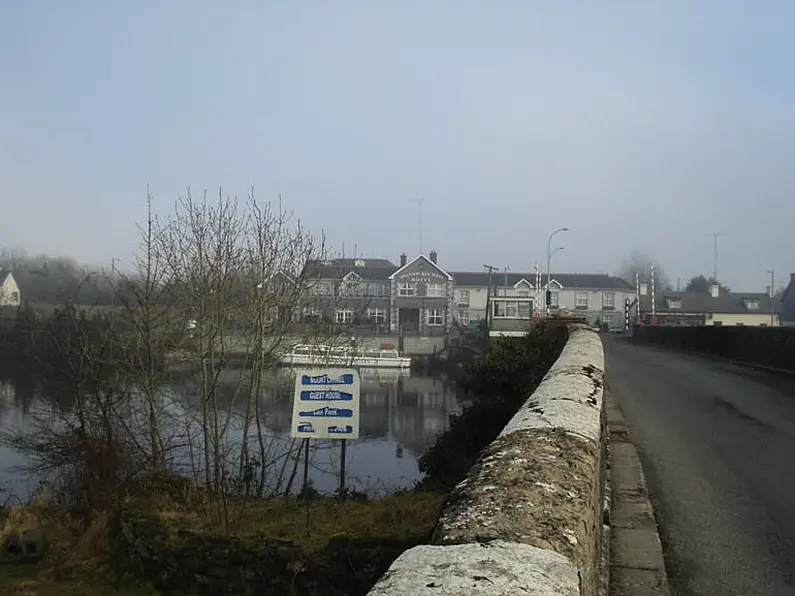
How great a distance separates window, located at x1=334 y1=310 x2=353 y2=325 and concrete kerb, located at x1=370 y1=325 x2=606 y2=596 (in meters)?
16.8

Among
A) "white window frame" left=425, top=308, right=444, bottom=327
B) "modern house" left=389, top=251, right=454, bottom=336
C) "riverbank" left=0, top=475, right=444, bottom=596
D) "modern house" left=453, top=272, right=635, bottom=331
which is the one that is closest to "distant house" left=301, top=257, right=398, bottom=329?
"riverbank" left=0, top=475, right=444, bottom=596

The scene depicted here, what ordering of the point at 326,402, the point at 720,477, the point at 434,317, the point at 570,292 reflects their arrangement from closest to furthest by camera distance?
the point at 720,477, the point at 326,402, the point at 434,317, the point at 570,292

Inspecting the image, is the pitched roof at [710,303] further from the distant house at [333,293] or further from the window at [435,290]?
the distant house at [333,293]

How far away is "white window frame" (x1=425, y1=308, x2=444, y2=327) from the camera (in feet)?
182

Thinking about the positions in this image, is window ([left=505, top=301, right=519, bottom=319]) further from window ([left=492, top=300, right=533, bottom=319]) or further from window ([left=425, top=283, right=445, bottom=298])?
window ([left=425, top=283, right=445, bottom=298])

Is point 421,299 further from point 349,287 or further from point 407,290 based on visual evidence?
point 349,287

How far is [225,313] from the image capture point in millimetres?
17125

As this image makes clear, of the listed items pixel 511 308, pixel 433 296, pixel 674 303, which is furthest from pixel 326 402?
pixel 674 303

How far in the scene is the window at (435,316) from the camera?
56300 mm

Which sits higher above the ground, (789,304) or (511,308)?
(789,304)

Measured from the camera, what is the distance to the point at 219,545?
993 centimetres

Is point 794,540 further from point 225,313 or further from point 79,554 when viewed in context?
point 225,313

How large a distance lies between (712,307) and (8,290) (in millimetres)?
63088

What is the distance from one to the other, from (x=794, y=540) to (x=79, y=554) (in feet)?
37.5
